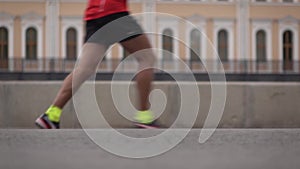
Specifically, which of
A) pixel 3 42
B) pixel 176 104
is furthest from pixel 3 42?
pixel 176 104

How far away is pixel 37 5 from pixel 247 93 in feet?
121

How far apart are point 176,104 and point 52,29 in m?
36.0

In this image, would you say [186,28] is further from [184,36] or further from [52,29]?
[52,29]

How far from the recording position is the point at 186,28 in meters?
41.5

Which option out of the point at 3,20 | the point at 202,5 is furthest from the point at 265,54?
the point at 3,20

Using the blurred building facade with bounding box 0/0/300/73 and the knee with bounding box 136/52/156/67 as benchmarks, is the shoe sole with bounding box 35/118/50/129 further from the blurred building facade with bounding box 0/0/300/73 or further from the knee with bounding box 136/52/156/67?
the blurred building facade with bounding box 0/0/300/73

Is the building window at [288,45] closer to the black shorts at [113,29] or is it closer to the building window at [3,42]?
the building window at [3,42]

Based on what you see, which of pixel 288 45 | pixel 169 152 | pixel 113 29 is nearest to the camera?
pixel 169 152

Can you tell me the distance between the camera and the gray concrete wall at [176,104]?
695cm

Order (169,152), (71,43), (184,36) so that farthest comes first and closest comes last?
(71,43) → (184,36) → (169,152)

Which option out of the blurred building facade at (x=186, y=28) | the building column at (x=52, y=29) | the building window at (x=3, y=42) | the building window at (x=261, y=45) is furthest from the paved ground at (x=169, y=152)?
the building window at (x=261, y=45)

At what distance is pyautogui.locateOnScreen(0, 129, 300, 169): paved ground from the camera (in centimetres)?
333

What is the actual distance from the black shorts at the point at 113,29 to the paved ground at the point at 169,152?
30.0 inches

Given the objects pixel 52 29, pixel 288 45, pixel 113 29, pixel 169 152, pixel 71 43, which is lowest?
pixel 288 45
